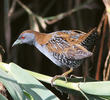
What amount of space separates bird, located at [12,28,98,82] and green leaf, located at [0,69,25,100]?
0.71 m

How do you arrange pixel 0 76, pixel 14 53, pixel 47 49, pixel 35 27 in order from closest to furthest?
pixel 0 76, pixel 47 49, pixel 35 27, pixel 14 53

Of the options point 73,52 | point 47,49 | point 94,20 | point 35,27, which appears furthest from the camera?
point 94,20

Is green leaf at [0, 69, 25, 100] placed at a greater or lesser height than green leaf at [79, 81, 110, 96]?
greater

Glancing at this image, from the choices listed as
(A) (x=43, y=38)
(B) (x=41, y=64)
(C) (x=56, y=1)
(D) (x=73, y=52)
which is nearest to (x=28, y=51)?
(B) (x=41, y=64)

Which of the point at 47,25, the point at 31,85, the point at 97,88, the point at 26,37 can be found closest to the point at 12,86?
the point at 31,85

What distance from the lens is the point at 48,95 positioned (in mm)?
1795

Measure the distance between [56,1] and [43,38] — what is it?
77.8 inches

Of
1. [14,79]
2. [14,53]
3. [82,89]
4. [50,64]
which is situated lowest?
[50,64]

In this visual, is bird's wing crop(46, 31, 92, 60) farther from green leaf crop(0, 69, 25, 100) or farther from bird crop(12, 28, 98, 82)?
green leaf crop(0, 69, 25, 100)

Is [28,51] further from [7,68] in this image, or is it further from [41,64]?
[7,68]

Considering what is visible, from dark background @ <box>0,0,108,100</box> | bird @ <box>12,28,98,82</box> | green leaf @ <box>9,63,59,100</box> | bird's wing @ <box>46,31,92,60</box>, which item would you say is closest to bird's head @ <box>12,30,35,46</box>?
bird @ <box>12,28,98,82</box>

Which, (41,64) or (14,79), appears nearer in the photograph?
(14,79)

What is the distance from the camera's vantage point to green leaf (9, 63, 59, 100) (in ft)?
5.86

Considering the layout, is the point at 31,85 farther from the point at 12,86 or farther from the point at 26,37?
the point at 26,37
